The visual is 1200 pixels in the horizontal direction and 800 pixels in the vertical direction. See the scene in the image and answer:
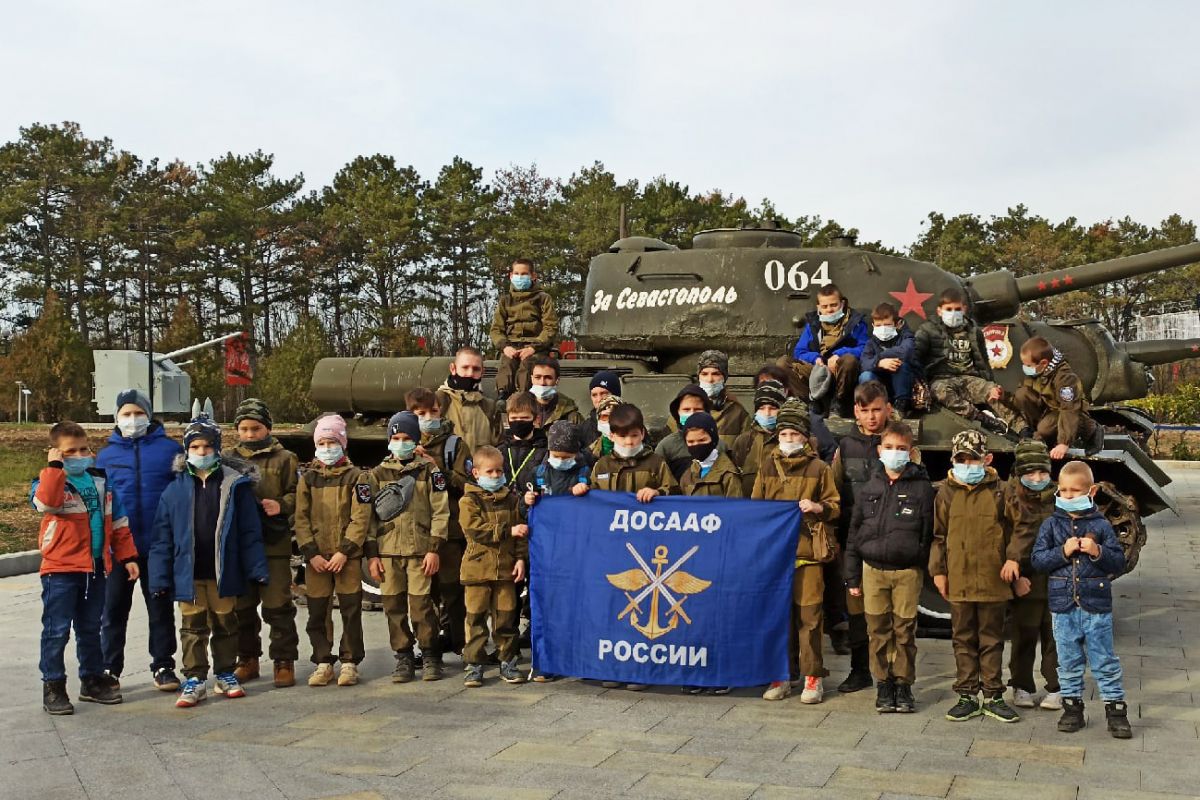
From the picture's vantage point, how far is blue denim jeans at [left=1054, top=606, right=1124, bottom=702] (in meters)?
6.40

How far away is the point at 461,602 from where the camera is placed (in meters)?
8.26

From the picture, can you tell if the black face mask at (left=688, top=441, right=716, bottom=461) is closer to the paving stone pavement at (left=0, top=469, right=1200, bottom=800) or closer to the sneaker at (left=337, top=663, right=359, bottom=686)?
the paving stone pavement at (left=0, top=469, right=1200, bottom=800)

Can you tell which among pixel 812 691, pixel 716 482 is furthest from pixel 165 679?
pixel 812 691

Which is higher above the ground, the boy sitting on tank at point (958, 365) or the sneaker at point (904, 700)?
the boy sitting on tank at point (958, 365)

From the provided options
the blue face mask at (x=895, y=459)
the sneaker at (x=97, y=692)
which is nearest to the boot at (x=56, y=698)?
the sneaker at (x=97, y=692)

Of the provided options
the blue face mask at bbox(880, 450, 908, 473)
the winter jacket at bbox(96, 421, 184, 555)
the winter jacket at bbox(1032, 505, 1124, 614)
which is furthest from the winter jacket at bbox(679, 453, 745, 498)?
the winter jacket at bbox(96, 421, 184, 555)

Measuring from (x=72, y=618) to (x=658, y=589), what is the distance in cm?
329

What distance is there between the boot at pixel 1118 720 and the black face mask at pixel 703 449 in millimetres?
2554

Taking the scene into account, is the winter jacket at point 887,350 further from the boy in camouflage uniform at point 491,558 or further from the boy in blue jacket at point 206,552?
the boy in blue jacket at point 206,552

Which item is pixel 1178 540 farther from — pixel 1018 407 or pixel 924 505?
pixel 924 505

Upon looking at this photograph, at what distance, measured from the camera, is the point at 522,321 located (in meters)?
10.2

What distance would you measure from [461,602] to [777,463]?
2.31 m

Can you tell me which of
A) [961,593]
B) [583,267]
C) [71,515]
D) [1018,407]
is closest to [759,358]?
[1018,407]

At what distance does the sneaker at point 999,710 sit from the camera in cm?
662
